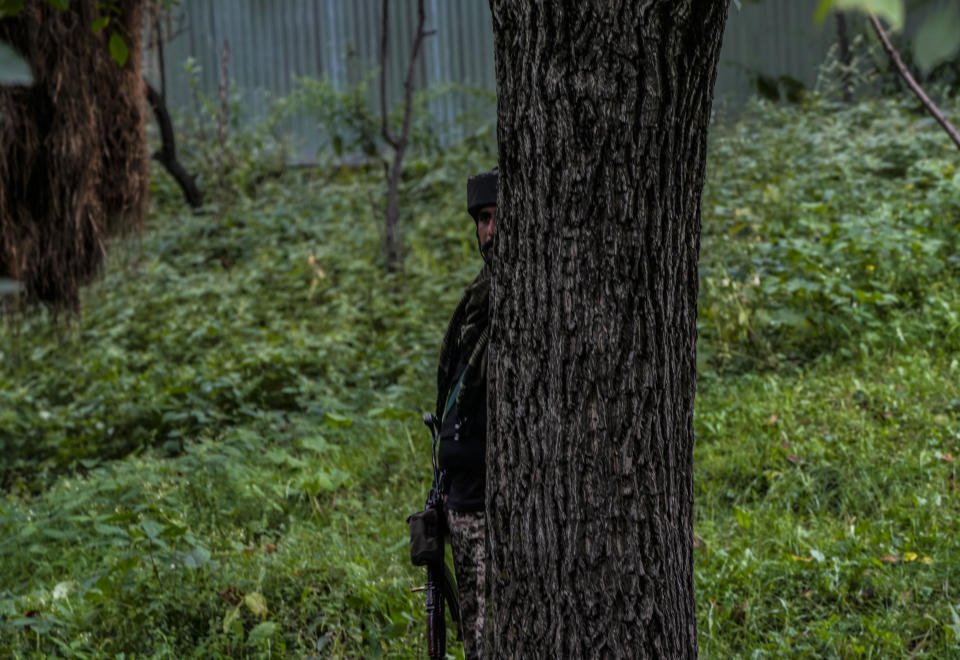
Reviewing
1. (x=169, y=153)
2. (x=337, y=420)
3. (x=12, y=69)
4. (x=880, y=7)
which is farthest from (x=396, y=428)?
(x=169, y=153)

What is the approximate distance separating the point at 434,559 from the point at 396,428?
298 centimetres

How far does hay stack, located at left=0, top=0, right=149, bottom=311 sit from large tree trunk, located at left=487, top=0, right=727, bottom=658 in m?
4.72

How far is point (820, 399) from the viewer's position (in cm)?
529

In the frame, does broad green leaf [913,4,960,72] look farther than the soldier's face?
No

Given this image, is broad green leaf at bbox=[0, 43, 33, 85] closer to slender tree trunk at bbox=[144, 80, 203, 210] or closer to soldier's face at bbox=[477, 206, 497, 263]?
soldier's face at bbox=[477, 206, 497, 263]

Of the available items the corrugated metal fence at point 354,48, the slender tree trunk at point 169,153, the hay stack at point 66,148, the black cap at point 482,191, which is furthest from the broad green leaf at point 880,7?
the corrugated metal fence at point 354,48

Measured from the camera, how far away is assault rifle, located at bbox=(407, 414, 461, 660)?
301 centimetres

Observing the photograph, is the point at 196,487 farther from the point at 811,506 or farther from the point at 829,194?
the point at 829,194

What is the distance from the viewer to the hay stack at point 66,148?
230 inches

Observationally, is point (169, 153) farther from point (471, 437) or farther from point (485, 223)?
point (471, 437)

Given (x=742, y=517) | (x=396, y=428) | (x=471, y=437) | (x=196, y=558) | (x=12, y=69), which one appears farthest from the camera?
(x=396, y=428)

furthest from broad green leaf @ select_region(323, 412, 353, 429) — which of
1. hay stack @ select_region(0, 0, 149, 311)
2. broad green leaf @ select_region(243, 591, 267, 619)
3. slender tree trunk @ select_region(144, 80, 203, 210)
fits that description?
slender tree trunk @ select_region(144, 80, 203, 210)

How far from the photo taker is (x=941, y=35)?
1.04m

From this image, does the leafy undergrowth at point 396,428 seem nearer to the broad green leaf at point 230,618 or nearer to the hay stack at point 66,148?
the broad green leaf at point 230,618
